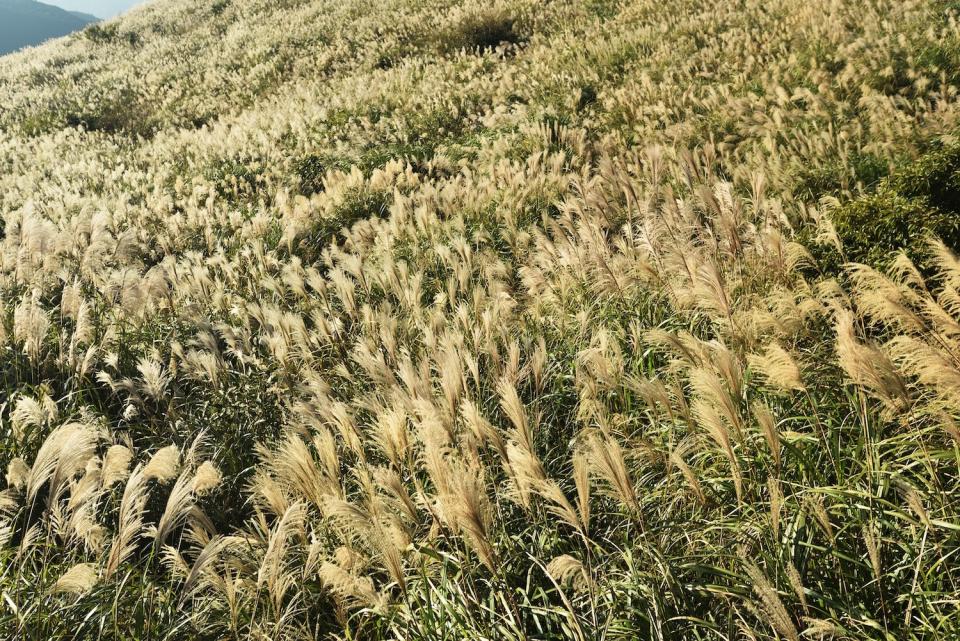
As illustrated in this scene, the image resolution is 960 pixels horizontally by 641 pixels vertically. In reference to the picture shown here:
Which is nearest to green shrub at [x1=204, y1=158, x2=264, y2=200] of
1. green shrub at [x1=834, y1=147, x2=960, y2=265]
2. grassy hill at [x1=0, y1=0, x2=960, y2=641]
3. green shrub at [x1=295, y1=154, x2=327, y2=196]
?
grassy hill at [x1=0, y1=0, x2=960, y2=641]

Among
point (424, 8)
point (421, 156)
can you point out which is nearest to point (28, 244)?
point (421, 156)

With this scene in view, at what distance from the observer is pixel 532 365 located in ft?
11.2

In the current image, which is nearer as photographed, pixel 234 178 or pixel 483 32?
pixel 234 178

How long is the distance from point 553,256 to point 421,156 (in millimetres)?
6518

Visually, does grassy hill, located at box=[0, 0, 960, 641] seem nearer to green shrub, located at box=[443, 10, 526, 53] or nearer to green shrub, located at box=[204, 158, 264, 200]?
green shrub, located at box=[204, 158, 264, 200]

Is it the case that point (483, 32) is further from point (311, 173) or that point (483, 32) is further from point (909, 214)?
point (909, 214)

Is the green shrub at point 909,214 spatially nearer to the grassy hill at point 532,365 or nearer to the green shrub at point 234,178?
the grassy hill at point 532,365

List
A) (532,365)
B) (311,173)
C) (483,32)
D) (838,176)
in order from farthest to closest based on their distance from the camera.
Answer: (483,32), (311,173), (838,176), (532,365)

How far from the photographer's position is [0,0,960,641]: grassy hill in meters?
2.26

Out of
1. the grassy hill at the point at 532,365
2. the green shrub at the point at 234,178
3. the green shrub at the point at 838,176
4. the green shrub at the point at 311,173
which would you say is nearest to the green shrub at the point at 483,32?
the grassy hill at the point at 532,365

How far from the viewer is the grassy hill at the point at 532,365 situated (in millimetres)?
2258

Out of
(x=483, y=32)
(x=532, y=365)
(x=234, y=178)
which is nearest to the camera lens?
(x=532, y=365)

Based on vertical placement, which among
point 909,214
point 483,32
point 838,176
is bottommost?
point 838,176

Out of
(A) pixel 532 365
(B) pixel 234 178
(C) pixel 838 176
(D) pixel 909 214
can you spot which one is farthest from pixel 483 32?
(A) pixel 532 365
